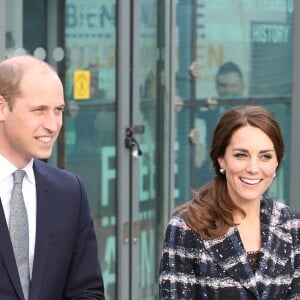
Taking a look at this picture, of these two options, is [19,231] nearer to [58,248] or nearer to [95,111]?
[58,248]

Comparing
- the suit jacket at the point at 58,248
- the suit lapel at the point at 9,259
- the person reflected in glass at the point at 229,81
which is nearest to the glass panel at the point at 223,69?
the person reflected in glass at the point at 229,81

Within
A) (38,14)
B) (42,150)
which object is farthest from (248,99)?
(42,150)

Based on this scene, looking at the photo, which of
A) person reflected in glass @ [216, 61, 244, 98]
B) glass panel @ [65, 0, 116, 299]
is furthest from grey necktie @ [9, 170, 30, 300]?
person reflected in glass @ [216, 61, 244, 98]

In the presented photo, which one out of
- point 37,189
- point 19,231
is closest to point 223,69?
point 37,189

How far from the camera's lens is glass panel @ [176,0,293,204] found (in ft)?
23.4

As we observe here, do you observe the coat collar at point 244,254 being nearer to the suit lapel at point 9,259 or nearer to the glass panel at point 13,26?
the suit lapel at point 9,259

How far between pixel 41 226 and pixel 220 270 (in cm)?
64

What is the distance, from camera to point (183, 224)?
148 inches

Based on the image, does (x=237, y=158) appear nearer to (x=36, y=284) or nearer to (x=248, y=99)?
(x=36, y=284)

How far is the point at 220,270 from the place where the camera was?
372 cm

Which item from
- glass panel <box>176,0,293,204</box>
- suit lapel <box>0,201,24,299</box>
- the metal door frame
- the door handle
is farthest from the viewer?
glass panel <box>176,0,293,204</box>

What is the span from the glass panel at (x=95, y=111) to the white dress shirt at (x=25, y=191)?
9.22 feet

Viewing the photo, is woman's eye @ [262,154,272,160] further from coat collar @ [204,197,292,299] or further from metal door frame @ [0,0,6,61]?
metal door frame @ [0,0,6,61]

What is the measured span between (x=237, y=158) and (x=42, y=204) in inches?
27.6
